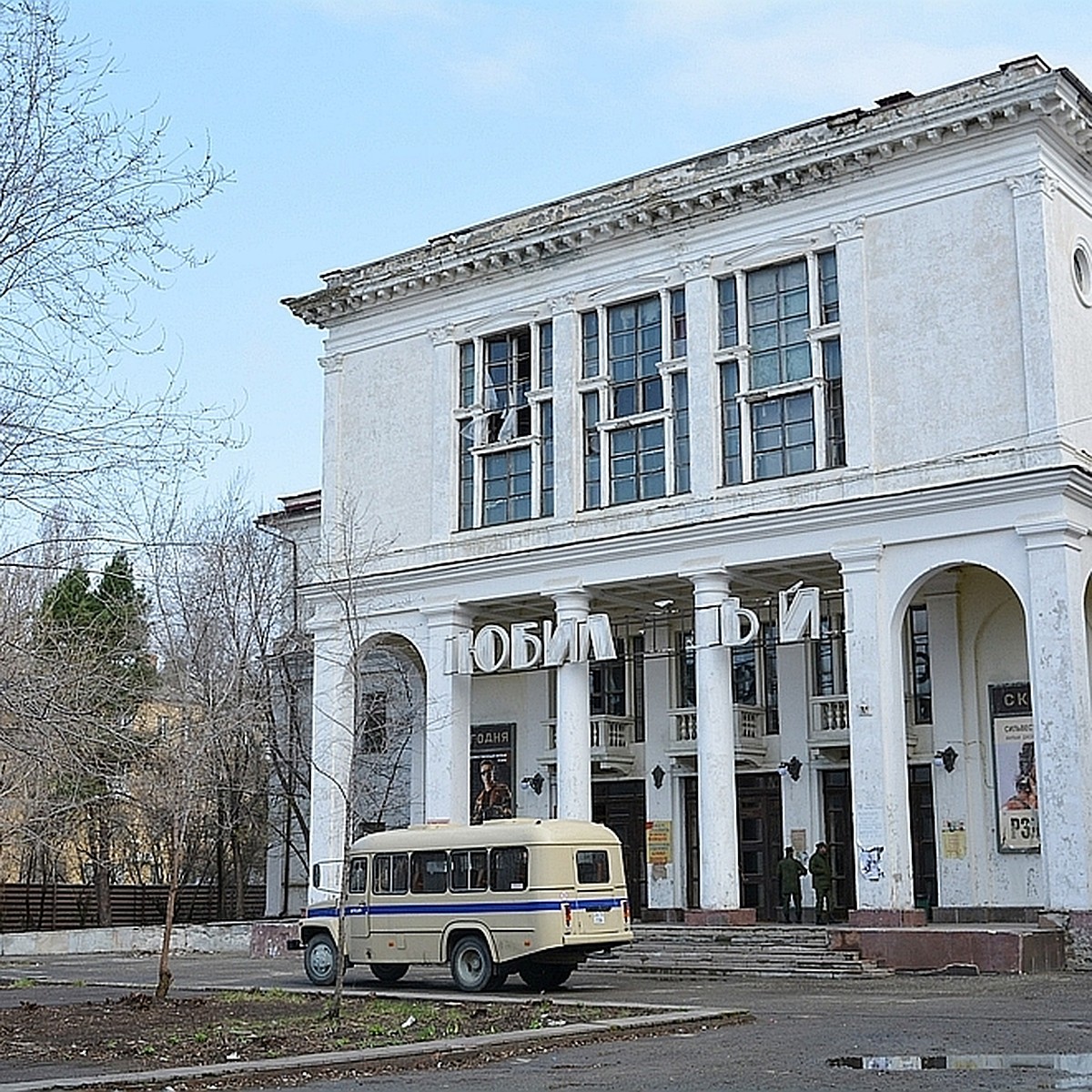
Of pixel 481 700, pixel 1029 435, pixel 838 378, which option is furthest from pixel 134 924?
pixel 1029 435

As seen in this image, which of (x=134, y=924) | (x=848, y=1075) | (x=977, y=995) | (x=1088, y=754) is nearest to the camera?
(x=848, y=1075)

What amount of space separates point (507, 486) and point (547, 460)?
4.07 feet

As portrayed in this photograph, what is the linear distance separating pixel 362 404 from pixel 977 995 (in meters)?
22.2

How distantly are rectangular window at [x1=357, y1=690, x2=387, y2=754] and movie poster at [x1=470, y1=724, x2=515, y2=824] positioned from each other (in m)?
3.45

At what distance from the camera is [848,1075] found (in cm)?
1237

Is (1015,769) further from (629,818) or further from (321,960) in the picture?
(321,960)

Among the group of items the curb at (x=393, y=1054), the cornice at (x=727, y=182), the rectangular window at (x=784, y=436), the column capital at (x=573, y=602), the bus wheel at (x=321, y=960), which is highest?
the cornice at (x=727, y=182)

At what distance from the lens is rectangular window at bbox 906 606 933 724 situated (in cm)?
3219

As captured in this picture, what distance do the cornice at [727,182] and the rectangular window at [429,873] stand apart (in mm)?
15049

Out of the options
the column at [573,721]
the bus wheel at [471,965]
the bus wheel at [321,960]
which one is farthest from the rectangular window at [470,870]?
the column at [573,721]

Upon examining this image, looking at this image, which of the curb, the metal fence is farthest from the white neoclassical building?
the metal fence

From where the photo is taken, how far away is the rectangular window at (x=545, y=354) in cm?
3506

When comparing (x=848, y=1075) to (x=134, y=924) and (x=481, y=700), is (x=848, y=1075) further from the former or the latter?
(x=134, y=924)

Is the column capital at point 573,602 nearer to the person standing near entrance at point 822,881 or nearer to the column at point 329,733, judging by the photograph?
the column at point 329,733
